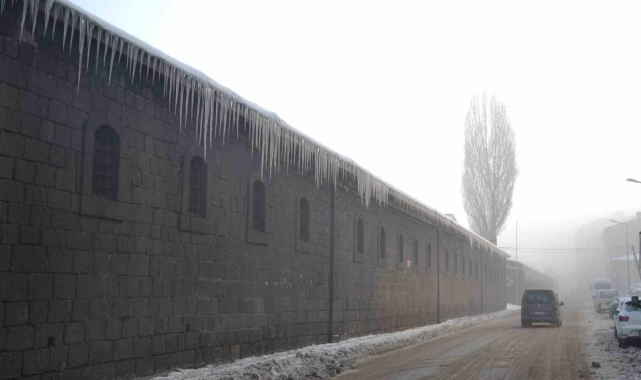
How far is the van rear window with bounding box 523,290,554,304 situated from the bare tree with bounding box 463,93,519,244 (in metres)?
23.9

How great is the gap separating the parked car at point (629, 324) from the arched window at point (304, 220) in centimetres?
851

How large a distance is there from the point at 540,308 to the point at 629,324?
A: 1241 cm

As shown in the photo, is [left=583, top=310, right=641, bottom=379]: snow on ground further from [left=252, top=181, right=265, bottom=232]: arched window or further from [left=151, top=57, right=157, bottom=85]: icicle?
[left=151, top=57, right=157, bottom=85]: icicle

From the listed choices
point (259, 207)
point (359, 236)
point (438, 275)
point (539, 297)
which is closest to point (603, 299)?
point (539, 297)

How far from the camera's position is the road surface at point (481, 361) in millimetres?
12188

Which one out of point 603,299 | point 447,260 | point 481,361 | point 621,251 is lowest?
point 481,361

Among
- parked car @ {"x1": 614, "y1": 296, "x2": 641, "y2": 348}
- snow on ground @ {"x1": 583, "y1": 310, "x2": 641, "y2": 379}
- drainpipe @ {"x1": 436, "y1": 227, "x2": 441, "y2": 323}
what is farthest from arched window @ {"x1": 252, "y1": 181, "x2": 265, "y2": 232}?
drainpipe @ {"x1": 436, "y1": 227, "x2": 441, "y2": 323}

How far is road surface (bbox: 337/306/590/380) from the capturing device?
12188mm

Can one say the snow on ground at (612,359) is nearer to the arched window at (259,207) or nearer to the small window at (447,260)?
the arched window at (259,207)

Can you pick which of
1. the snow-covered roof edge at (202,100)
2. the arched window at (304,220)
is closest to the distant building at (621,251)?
the arched window at (304,220)

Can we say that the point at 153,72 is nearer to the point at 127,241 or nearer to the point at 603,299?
the point at 127,241

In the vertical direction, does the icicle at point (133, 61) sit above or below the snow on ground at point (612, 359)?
above

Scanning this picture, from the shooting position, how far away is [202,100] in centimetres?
1162

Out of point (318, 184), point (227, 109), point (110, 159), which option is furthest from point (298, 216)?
point (110, 159)
